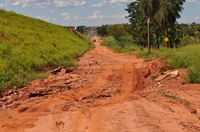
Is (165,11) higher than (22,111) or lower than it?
higher

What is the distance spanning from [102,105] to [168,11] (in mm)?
22953

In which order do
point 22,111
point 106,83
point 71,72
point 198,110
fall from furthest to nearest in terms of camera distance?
point 71,72 < point 106,83 < point 198,110 < point 22,111

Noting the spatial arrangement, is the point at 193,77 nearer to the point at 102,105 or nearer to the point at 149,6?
the point at 102,105

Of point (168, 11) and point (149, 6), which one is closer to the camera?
point (149, 6)

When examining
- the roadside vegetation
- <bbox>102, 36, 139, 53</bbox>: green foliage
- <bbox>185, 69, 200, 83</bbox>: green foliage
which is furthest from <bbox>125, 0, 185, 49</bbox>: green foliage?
<bbox>185, 69, 200, 83</bbox>: green foliage

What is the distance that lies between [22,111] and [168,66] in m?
7.58

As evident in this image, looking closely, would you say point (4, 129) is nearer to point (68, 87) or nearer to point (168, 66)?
point (68, 87)

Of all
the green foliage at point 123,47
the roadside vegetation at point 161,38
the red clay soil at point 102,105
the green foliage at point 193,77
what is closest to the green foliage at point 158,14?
the roadside vegetation at point 161,38

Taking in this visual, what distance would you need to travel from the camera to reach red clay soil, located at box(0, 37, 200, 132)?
5.55 metres

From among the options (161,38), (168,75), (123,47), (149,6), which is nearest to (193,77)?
(168,75)

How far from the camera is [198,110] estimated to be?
7.27 meters

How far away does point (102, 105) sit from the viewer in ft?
23.4

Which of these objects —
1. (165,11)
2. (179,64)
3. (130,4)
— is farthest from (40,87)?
(130,4)

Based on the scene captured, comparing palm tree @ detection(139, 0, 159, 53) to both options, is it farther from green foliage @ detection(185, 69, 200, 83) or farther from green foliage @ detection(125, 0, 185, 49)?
green foliage @ detection(185, 69, 200, 83)
